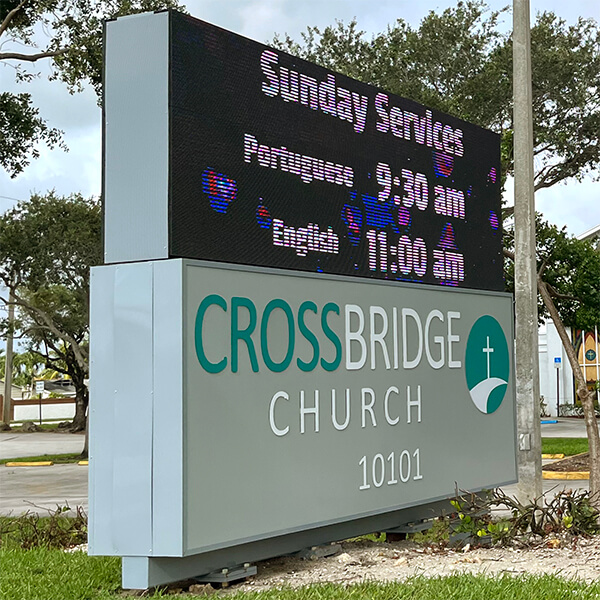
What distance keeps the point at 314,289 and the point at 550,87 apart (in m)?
19.8

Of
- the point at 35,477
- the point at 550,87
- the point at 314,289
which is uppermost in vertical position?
the point at 550,87

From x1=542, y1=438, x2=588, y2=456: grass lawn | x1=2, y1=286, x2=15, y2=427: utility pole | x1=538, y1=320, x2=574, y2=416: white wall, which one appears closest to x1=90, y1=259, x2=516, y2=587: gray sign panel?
x1=542, y1=438, x2=588, y2=456: grass lawn

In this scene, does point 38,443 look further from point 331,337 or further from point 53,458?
point 331,337

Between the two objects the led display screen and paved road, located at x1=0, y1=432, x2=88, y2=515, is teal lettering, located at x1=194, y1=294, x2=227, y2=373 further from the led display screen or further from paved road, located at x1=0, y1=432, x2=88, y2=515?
paved road, located at x1=0, y1=432, x2=88, y2=515

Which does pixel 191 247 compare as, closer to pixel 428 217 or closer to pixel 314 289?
pixel 314 289

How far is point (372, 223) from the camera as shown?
30.0 feet

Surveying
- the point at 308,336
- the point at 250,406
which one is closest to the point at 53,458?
the point at 308,336

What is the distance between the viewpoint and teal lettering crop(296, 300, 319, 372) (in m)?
7.96

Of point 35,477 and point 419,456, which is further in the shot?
point 35,477

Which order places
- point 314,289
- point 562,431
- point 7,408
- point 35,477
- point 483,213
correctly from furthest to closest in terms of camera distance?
point 7,408 → point 562,431 → point 35,477 → point 483,213 → point 314,289

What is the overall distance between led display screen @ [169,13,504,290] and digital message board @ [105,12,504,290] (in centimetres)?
1

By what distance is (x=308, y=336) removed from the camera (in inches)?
317

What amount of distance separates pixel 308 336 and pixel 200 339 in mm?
1301

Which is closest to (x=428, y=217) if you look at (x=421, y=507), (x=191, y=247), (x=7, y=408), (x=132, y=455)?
(x=421, y=507)
